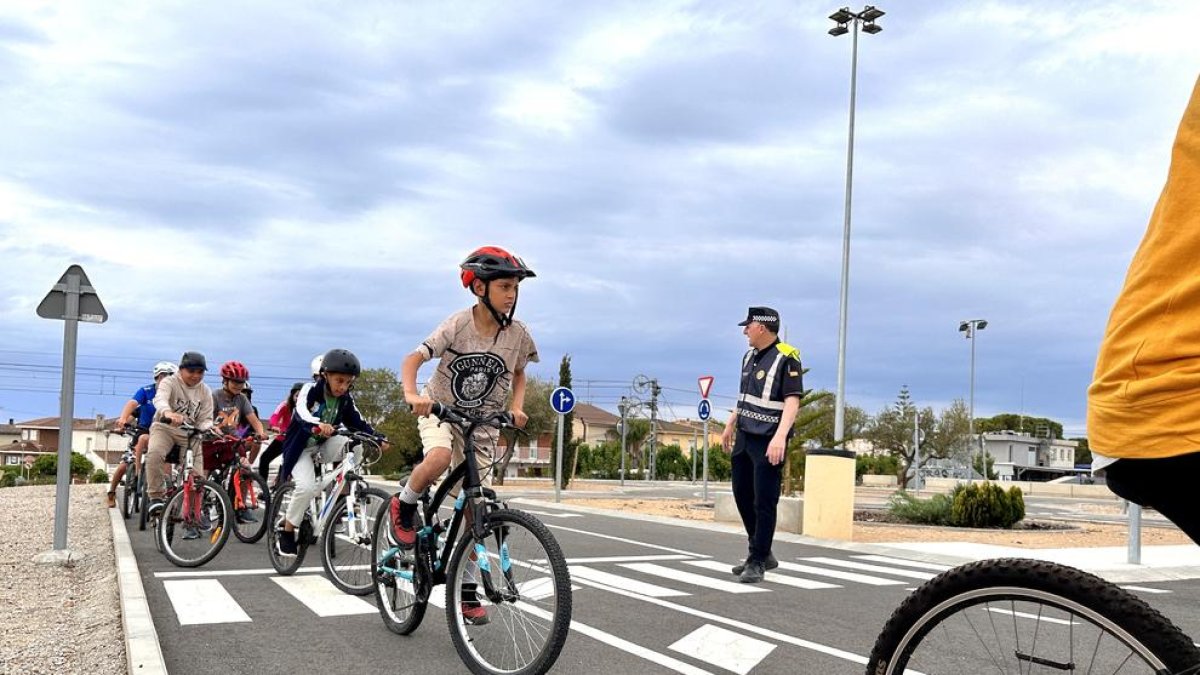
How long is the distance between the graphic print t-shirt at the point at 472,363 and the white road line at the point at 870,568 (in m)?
6.20

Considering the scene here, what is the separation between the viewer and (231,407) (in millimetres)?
11828

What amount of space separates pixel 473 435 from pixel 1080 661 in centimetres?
333

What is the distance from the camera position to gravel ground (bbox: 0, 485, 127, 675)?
17.3 feet

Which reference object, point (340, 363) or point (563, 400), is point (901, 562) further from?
point (563, 400)

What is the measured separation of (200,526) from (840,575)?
590 cm

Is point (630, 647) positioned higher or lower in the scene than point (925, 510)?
higher

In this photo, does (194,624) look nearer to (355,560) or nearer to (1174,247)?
(355,560)

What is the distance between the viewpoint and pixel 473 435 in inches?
206

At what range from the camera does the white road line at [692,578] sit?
8637mm

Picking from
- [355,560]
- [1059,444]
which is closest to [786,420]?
[355,560]

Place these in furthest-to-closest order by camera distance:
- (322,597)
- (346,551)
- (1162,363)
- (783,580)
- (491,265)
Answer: (783,580), (322,597), (346,551), (491,265), (1162,363)

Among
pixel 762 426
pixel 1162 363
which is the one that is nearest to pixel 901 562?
pixel 762 426

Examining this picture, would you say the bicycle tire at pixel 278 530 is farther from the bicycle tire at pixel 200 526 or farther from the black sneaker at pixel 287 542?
the bicycle tire at pixel 200 526

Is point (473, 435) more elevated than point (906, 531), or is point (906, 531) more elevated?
point (473, 435)
